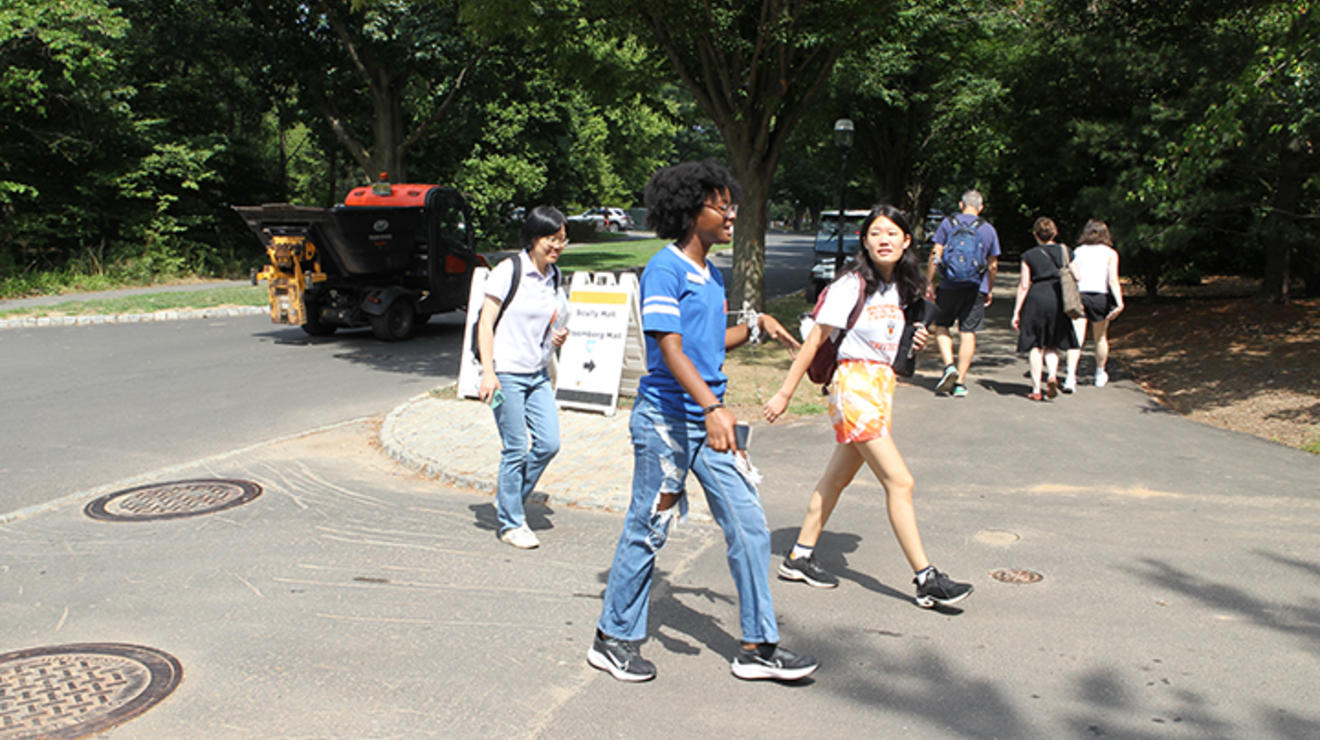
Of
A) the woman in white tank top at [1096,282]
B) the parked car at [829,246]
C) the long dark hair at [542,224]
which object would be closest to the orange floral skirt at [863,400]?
the long dark hair at [542,224]

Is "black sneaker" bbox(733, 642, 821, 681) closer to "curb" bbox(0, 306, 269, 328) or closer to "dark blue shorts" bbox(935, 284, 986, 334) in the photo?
"dark blue shorts" bbox(935, 284, 986, 334)

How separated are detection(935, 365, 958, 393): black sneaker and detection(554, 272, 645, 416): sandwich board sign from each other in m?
3.09

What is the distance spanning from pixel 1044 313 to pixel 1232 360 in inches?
121

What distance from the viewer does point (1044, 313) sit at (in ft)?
32.6

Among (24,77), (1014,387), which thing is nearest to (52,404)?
(1014,387)

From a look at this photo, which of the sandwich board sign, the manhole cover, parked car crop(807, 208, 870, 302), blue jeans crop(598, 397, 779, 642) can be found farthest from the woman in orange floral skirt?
parked car crop(807, 208, 870, 302)

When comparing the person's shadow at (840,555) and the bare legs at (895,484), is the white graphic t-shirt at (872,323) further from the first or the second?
the person's shadow at (840,555)

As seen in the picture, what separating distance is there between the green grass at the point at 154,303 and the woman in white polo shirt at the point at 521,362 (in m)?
14.9

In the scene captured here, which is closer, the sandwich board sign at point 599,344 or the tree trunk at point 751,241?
the sandwich board sign at point 599,344

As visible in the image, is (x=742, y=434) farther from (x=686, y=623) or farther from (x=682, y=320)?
(x=686, y=623)

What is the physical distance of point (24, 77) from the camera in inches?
847

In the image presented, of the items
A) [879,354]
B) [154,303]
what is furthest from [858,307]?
[154,303]

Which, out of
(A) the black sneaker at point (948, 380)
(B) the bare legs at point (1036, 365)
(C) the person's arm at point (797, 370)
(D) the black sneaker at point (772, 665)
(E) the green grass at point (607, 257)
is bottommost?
(D) the black sneaker at point (772, 665)

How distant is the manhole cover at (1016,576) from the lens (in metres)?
4.96
